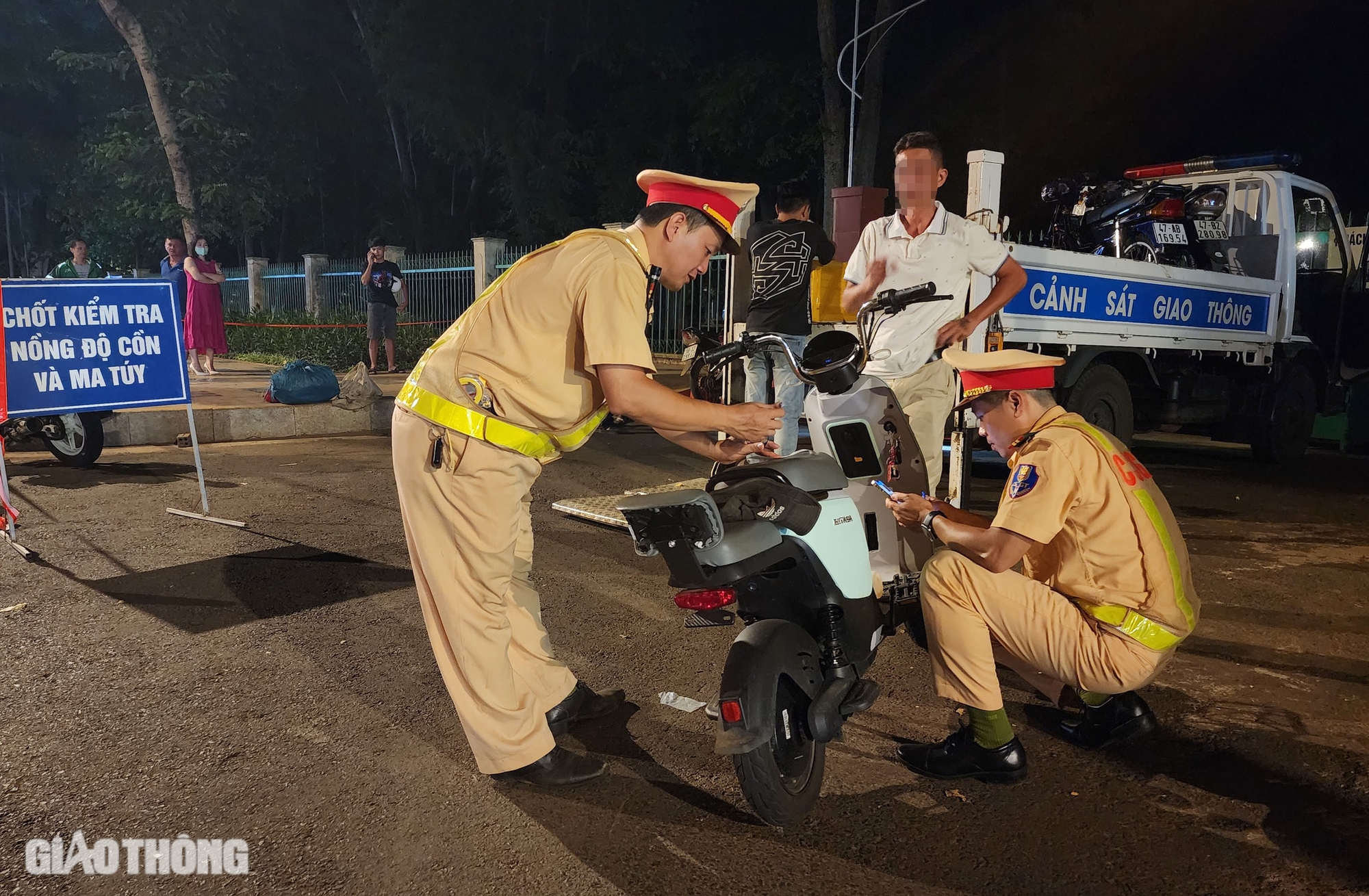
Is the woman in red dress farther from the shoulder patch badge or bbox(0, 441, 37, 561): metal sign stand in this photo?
the shoulder patch badge

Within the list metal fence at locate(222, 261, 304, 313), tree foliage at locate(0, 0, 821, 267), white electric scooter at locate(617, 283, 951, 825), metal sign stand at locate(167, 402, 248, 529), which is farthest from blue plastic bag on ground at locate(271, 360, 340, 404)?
tree foliage at locate(0, 0, 821, 267)

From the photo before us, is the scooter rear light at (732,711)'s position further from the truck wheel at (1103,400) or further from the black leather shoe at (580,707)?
the truck wheel at (1103,400)

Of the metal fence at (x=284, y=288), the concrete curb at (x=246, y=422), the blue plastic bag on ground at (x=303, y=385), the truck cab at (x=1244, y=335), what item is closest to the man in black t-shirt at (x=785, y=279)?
the truck cab at (x=1244, y=335)

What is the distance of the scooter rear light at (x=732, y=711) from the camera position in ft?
8.06

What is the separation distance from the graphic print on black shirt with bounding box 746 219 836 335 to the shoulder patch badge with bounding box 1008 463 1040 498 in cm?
358

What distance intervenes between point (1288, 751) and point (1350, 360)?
7.79 m

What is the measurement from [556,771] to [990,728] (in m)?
1.26

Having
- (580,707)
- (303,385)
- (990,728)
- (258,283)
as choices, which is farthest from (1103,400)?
(258,283)

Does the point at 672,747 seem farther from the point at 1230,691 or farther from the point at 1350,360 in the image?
the point at 1350,360

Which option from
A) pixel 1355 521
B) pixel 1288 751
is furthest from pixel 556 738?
pixel 1355 521

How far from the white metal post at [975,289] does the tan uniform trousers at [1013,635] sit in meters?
1.87

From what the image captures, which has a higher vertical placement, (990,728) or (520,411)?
(520,411)

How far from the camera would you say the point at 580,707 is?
331 centimetres
